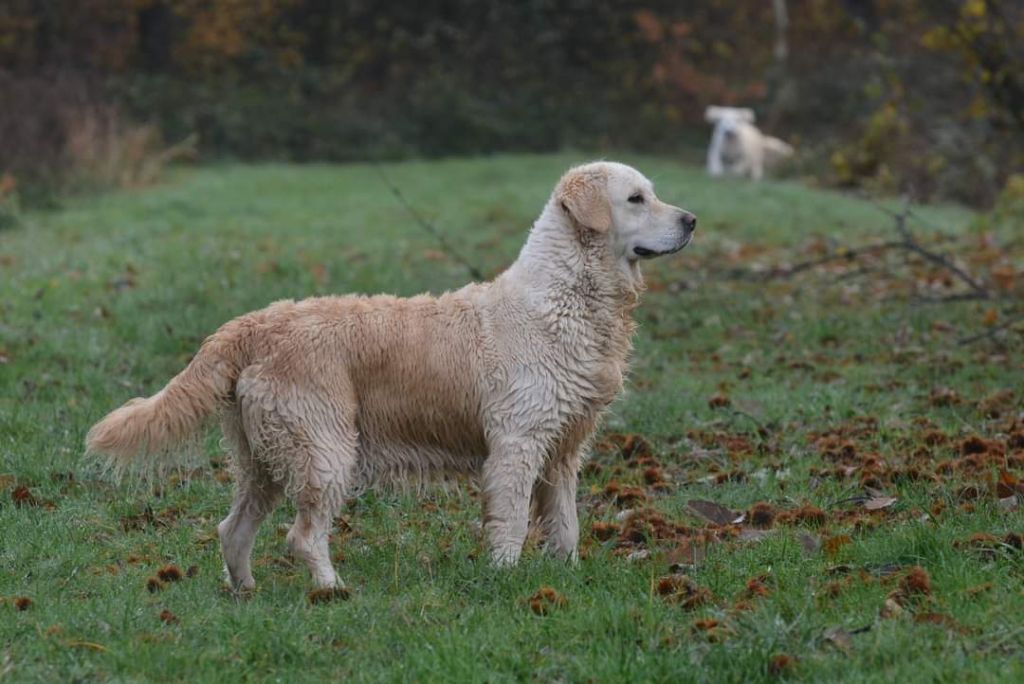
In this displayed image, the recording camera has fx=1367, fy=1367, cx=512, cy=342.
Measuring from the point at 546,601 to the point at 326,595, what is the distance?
0.86 m

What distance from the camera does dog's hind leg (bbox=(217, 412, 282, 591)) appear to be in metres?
5.59

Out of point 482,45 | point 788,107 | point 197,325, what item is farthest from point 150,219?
point 788,107

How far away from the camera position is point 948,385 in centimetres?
876

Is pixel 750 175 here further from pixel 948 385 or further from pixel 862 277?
pixel 948 385

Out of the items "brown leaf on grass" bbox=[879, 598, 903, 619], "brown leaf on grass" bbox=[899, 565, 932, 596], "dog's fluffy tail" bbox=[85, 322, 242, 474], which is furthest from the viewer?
"dog's fluffy tail" bbox=[85, 322, 242, 474]

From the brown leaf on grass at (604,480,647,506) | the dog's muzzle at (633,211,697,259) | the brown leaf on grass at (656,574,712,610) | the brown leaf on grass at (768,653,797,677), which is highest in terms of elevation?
the dog's muzzle at (633,211,697,259)

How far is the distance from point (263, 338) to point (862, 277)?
8.90 meters

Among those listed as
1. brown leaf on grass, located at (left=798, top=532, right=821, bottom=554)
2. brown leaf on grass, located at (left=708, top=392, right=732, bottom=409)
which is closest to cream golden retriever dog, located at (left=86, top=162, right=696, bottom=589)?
brown leaf on grass, located at (left=798, top=532, right=821, bottom=554)

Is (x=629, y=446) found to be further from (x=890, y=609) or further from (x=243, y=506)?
(x=890, y=609)

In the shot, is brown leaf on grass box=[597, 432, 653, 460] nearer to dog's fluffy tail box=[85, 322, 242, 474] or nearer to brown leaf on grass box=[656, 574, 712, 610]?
brown leaf on grass box=[656, 574, 712, 610]

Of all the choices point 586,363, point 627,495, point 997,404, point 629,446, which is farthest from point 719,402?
point 586,363

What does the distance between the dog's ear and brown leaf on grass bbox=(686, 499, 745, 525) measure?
1.37 meters

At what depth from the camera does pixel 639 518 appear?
6277 mm

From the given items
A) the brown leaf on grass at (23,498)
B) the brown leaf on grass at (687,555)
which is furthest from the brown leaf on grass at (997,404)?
the brown leaf on grass at (23,498)
